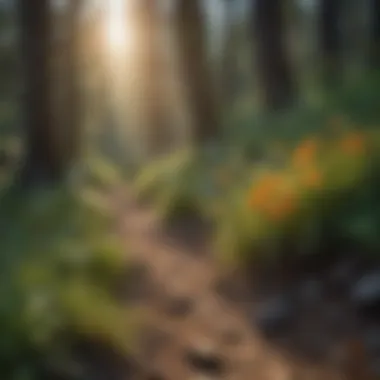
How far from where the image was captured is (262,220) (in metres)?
3.47

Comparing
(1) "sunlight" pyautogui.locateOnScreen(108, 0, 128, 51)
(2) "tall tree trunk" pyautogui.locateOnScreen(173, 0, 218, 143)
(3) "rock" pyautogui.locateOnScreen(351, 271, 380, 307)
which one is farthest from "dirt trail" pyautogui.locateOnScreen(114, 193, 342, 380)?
(1) "sunlight" pyautogui.locateOnScreen(108, 0, 128, 51)

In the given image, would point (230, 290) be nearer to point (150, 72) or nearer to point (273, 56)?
point (150, 72)

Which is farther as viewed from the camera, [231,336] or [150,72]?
[150,72]

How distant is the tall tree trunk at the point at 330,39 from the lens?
174 inches

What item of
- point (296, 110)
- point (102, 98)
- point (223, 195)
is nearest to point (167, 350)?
point (223, 195)

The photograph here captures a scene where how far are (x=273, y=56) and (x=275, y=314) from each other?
6.42ft

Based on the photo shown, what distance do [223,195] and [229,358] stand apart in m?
1.01

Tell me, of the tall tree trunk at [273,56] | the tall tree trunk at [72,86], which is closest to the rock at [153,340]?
the tall tree trunk at [72,86]

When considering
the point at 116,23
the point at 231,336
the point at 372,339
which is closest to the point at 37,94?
the point at 116,23

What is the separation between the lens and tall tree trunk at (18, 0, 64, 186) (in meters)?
3.82

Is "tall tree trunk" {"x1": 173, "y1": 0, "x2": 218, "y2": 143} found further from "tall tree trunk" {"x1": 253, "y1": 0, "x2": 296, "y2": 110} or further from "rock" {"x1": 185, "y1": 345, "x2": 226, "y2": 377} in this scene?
"rock" {"x1": 185, "y1": 345, "x2": 226, "y2": 377}

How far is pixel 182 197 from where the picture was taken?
13.1 ft

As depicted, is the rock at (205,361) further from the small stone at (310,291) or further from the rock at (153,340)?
the small stone at (310,291)

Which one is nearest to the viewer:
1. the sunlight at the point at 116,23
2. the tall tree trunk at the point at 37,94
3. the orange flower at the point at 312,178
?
the orange flower at the point at 312,178
